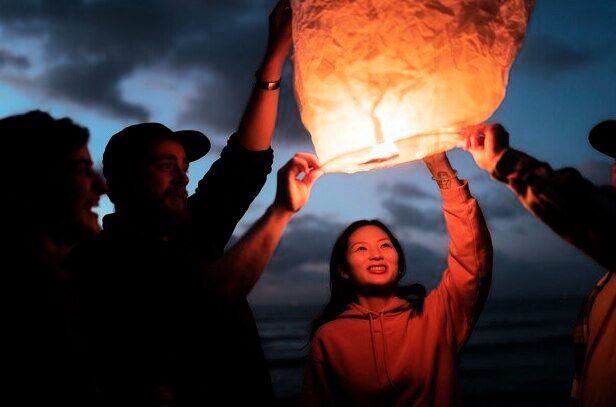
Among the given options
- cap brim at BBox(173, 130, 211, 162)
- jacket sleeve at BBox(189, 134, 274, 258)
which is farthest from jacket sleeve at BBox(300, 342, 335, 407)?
cap brim at BBox(173, 130, 211, 162)

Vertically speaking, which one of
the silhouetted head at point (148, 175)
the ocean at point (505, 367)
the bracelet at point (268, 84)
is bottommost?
the ocean at point (505, 367)

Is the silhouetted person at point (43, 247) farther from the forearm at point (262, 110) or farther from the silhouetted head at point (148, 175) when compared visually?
the forearm at point (262, 110)

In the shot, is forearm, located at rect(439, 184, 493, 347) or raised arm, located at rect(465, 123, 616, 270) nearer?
raised arm, located at rect(465, 123, 616, 270)

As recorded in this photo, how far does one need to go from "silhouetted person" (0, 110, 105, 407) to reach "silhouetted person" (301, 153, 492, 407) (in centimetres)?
148

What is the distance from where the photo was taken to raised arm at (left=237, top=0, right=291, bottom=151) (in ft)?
7.11

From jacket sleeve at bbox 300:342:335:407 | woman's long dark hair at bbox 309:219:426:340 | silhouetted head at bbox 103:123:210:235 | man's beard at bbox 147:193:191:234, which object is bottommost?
jacket sleeve at bbox 300:342:335:407

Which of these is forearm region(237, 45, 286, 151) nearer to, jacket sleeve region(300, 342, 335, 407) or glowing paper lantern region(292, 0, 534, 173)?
glowing paper lantern region(292, 0, 534, 173)

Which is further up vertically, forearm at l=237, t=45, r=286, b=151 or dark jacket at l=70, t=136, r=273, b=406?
forearm at l=237, t=45, r=286, b=151

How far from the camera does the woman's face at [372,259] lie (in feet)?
9.27

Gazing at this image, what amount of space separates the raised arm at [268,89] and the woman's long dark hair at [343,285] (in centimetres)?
87

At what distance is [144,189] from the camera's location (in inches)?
83.0

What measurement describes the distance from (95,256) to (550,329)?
32012mm

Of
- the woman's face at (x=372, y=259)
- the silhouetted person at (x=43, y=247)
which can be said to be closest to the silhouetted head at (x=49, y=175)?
the silhouetted person at (x=43, y=247)

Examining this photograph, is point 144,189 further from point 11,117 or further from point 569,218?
point 569,218
